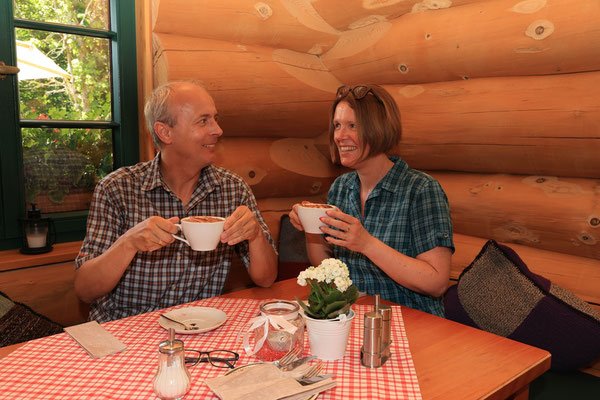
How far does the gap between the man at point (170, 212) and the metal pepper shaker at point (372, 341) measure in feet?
2.36

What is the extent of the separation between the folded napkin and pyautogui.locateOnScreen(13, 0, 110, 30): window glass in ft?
8.82

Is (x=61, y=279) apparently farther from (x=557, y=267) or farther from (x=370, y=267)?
(x=557, y=267)

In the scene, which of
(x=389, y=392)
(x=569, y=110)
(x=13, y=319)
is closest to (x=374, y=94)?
(x=569, y=110)

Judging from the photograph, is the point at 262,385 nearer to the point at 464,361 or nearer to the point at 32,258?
the point at 464,361

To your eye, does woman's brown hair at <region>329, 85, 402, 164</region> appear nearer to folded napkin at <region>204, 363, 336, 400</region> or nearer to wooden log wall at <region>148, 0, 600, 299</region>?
wooden log wall at <region>148, 0, 600, 299</region>

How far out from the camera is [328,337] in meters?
1.39

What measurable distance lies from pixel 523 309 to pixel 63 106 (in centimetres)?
287

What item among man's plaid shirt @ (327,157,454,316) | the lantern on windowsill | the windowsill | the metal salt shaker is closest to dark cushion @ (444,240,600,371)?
man's plaid shirt @ (327,157,454,316)

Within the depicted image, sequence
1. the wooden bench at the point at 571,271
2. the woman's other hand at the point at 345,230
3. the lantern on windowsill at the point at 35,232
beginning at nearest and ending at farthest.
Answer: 1. the woman's other hand at the point at 345,230
2. the wooden bench at the point at 571,271
3. the lantern on windowsill at the point at 35,232

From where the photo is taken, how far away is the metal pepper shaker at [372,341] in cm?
137

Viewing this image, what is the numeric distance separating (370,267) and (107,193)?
47.2 inches


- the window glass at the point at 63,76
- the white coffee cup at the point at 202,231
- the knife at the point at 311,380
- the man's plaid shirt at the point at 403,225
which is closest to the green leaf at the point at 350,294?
the knife at the point at 311,380

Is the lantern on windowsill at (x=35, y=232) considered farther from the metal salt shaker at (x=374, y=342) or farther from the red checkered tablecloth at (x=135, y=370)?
the metal salt shaker at (x=374, y=342)

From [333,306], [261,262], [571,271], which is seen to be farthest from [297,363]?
[571,271]
